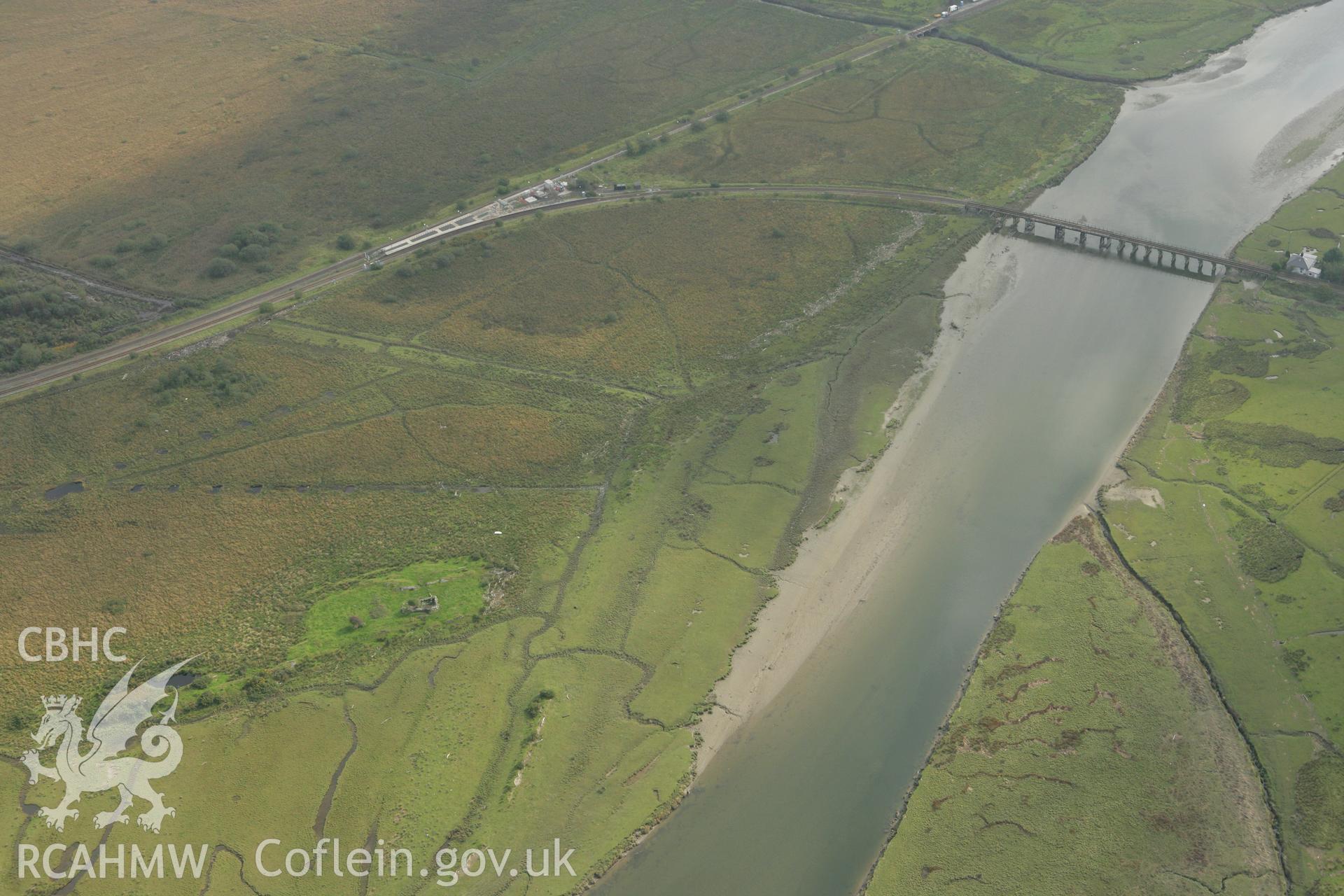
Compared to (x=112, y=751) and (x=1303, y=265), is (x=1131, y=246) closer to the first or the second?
(x=1303, y=265)

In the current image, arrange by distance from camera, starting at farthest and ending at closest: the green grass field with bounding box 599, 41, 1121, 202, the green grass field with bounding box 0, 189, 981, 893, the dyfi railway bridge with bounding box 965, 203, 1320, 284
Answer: the green grass field with bounding box 599, 41, 1121, 202
the dyfi railway bridge with bounding box 965, 203, 1320, 284
the green grass field with bounding box 0, 189, 981, 893

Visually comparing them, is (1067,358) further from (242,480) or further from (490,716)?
(242,480)

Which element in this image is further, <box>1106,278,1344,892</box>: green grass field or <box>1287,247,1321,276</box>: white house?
<box>1287,247,1321,276</box>: white house

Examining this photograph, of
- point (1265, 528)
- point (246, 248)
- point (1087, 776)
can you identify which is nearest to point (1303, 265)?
point (1265, 528)

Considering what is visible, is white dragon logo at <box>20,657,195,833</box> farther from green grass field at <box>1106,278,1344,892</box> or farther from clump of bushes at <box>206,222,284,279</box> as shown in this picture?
green grass field at <box>1106,278,1344,892</box>

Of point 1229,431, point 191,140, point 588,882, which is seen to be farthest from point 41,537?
point 1229,431

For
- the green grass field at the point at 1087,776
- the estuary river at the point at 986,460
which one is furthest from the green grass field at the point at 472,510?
the green grass field at the point at 1087,776

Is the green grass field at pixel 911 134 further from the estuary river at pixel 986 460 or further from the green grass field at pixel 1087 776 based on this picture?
the green grass field at pixel 1087 776

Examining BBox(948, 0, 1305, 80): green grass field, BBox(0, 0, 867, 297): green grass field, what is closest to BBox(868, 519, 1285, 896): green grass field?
BBox(0, 0, 867, 297): green grass field
